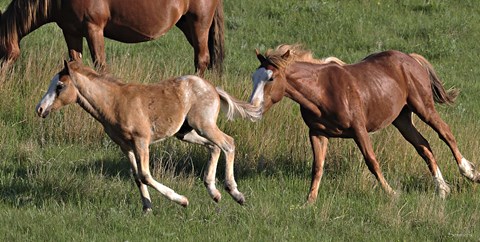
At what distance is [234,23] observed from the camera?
62.8ft

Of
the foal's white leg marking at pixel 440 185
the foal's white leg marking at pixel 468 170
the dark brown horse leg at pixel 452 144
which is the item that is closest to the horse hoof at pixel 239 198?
the foal's white leg marking at pixel 440 185

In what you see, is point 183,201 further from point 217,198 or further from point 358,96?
point 358,96

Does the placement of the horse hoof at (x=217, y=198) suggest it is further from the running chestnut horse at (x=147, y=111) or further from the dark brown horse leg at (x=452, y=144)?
the dark brown horse leg at (x=452, y=144)

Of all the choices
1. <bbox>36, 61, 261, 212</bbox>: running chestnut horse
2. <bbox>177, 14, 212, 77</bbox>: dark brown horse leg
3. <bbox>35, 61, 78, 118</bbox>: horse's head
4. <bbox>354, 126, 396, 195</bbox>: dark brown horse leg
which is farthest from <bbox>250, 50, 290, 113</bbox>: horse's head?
<bbox>177, 14, 212, 77</bbox>: dark brown horse leg

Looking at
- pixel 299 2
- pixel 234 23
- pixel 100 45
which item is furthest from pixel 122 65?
pixel 299 2

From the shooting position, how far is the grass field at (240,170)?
892 cm

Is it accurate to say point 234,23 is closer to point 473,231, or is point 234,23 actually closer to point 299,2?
point 299,2

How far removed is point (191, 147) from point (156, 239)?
3.70m

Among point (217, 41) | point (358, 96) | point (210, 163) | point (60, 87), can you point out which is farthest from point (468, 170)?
point (217, 41)

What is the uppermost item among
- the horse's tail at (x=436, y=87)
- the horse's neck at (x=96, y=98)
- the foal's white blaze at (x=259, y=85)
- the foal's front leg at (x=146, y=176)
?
the horse's neck at (x=96, y=98)

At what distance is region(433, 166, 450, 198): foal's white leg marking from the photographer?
10890mm

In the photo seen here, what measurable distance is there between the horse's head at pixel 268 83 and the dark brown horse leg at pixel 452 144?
2072mm

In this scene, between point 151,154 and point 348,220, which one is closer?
point 348,220

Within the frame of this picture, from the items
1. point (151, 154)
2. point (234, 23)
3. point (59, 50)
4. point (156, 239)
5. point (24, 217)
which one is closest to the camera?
point (156, 239)
